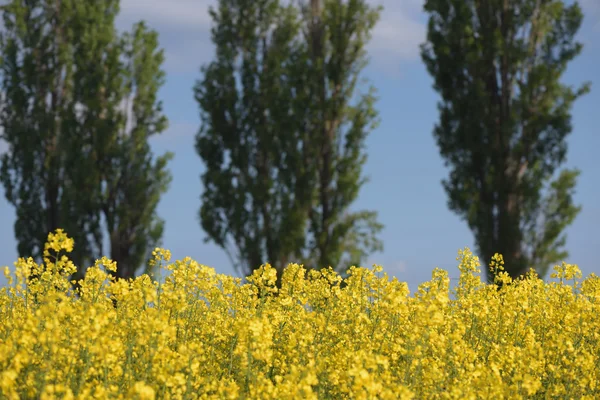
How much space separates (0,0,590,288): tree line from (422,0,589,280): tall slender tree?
30mm

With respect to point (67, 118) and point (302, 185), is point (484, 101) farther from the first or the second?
point (67, 118)

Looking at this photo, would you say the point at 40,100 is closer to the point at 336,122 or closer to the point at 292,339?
the point at 336,122

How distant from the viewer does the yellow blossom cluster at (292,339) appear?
13.5ft

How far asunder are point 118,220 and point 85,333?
14.0 m

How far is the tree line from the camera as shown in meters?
15.2

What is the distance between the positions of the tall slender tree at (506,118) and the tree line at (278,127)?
30 mm

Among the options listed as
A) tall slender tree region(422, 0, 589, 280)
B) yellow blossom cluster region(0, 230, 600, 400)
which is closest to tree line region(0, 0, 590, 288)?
tall slender tree region(422, 0, 589, 280)

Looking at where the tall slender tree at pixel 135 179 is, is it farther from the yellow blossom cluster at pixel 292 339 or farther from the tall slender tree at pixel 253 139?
the yellow blossom cluster at pixel 292 339

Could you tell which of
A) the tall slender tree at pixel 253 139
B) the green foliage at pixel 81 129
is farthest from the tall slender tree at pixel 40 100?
the tall slender tree at pixel 253 139

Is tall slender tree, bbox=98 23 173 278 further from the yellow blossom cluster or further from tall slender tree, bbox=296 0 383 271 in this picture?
the yellow blossom cluster

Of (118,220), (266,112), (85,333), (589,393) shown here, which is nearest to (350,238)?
(266,112)

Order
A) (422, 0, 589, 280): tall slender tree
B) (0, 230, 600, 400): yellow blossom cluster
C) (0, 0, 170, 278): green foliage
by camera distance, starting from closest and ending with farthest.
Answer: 1. (0, 230, 600, 400): yellow blossom cluster
2. (422, 0, 589, 280): tall slender tree
3. (0, 0, 170, 278): green foliage

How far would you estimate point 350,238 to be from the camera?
15891 mm

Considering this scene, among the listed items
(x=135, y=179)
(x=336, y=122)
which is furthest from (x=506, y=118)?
(x=135, y=179)
